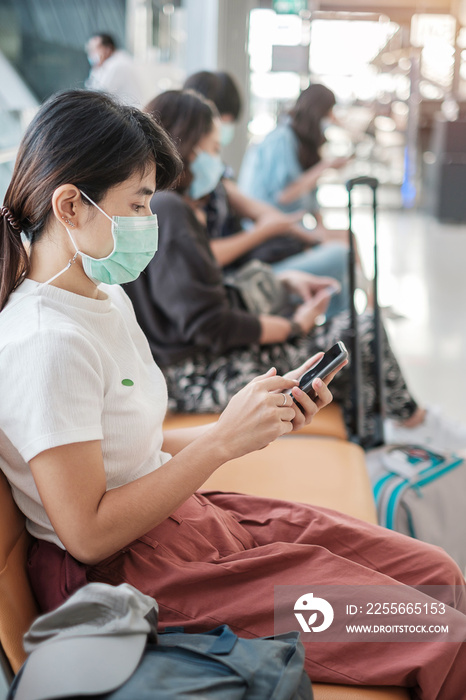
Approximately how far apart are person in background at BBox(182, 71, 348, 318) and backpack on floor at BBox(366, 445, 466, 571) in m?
1.10

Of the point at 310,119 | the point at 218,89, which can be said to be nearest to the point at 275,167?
the point at 310,119

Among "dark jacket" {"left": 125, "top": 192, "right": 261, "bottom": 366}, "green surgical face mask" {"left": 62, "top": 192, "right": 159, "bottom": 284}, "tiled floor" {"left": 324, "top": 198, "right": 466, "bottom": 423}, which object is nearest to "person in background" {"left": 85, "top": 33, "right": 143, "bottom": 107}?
"tiled floor" {"left": 324, "top": 198, "right": 466, "bottom": 423}

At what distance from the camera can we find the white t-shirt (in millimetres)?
954

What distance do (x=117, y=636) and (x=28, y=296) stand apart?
20.2 inches

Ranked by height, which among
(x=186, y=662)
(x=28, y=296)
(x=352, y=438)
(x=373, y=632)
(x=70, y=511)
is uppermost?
(x=28, y=296)

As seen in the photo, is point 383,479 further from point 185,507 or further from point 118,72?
point 118,72

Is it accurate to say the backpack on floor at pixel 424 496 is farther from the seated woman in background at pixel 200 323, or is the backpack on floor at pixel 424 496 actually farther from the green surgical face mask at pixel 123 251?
the green surgical face mask at pixel 123 251

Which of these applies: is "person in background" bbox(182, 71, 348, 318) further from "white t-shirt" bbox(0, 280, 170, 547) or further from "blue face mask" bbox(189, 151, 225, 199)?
"white t-shirt" bbox(0, 280, 170, 547)

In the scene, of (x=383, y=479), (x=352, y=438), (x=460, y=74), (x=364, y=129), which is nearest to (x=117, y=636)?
(x=383, y=479)

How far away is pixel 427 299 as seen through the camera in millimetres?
5238

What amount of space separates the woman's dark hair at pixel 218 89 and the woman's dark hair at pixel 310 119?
609 millimetres

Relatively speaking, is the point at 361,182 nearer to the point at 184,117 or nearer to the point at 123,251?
the point at 184,117

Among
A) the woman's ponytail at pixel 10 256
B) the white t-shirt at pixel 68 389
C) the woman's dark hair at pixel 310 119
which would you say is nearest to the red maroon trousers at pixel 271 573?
the white t-shirt at pixel 68 389

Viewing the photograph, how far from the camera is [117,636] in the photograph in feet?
2.71
